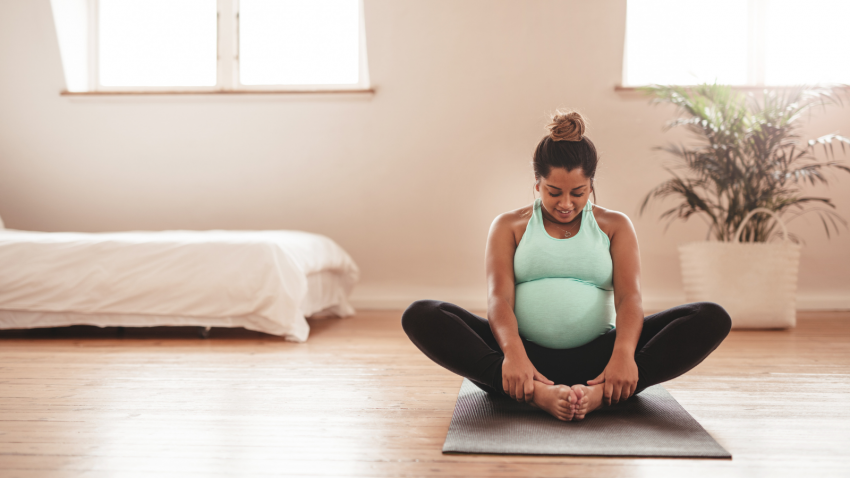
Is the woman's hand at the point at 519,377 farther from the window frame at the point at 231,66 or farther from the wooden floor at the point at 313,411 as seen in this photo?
the window frame at the point at 231,66

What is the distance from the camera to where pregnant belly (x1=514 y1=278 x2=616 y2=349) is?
1.43 metres

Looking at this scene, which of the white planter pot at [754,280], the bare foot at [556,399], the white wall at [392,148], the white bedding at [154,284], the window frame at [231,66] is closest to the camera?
the bare foot at [556,399]

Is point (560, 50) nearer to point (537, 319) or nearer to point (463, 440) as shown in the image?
point (537, 319)

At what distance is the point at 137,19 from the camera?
381 centimetres

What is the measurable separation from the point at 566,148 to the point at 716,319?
1.66ft

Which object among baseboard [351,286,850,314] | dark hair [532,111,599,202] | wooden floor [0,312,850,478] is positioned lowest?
baseboard [351,286,850,314]

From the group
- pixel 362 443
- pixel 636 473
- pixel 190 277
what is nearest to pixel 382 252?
pixel 190 277

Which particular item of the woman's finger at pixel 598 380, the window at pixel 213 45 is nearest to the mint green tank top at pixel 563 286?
the woman's finger at pixel 598 380

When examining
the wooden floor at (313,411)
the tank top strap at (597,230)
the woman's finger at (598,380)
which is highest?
the tank top strap at (597,230)

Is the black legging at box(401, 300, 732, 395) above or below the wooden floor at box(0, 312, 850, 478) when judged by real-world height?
above

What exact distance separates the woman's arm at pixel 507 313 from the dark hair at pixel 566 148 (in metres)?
0.19

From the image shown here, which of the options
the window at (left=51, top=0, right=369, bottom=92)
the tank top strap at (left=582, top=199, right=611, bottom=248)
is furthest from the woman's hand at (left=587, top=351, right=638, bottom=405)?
the window at (left=51, top=0, right=369, bottom=92)

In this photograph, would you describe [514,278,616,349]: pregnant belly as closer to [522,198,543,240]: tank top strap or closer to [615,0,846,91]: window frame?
[522,198,543,240]: tank top strap

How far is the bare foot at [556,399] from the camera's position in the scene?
1.26 meters
